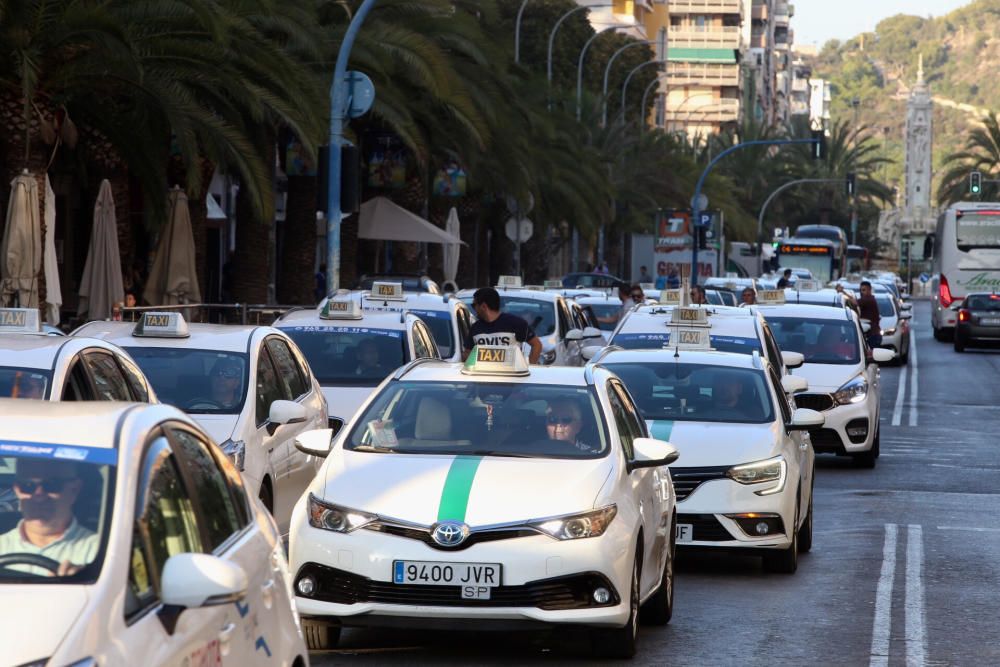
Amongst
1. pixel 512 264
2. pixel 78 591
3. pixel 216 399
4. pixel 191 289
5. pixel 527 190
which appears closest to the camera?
pixel 78 591

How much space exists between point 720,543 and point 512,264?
155 ft

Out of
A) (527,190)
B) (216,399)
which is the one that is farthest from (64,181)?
(216,399)

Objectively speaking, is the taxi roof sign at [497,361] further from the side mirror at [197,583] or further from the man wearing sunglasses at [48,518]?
the side mirror at [197,583]

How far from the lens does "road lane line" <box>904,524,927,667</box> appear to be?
9.45 m

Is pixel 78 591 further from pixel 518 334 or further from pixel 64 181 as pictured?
pixel 64 181

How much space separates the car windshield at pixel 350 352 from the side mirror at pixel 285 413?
4.34 meters

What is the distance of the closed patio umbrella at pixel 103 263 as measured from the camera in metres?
26.6

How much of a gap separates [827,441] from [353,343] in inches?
247

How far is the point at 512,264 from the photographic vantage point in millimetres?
58969

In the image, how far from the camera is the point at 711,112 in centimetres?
14988

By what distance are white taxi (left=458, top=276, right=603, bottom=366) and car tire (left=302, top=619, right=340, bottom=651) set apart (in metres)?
14.4

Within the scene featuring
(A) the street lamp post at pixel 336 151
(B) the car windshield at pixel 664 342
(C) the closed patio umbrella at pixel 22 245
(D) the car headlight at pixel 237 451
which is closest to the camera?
(D) the car headlight at pixel 237 451

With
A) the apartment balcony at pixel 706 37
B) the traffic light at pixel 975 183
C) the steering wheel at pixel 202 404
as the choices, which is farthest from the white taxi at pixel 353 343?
the apartment balcony at pixel 706 37

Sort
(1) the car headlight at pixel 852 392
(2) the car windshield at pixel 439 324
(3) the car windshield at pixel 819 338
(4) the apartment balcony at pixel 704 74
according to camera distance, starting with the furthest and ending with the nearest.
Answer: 1. (4) the apartment balcony at pixel 704 74
2. (3) the car windshield at pixel 819 338
3. (1) the car headlight at pixel 852 392
4. (2) the car windshield at pixel 439 324
